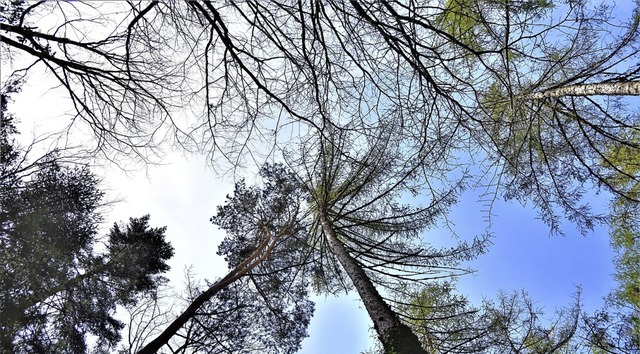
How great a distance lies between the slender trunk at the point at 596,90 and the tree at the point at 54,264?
253 inches

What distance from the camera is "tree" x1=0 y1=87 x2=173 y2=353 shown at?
4.34 metres

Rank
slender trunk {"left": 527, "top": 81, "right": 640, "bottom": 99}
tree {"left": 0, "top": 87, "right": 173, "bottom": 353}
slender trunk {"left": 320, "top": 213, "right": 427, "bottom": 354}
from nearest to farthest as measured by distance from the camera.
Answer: slender trunk {"left": 320, "top": 213, "right": 427, "bottom": 354}
tree {"left": 0, "top": 87, "right": 173, "bottom": 353}
slender trunk {"left": 527, "top": 81, "right": 640, "bottom": 99}

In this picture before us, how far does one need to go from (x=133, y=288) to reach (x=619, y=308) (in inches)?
367

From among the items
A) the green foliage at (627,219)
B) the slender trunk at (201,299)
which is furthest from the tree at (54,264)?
the green foliage at (627,219)

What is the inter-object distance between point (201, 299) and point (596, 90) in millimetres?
5891

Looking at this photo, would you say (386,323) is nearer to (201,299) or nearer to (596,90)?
(201,299)

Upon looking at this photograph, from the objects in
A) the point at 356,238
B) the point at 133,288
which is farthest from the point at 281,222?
the point at 133,288

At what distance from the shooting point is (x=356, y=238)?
8117mm

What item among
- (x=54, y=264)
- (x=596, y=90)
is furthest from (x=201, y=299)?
(x=596, y=90)

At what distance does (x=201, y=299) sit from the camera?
5.48 meters

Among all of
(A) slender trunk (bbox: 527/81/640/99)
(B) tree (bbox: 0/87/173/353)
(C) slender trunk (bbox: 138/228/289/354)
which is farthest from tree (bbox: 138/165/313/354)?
(A) slender trunk (bbox: 527/81/640/99)

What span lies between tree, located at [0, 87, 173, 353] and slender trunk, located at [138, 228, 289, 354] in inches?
39.4

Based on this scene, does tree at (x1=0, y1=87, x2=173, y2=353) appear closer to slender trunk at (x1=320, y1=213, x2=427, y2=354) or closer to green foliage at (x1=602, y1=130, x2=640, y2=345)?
slender trunk at (x1=320, y1=213, x2=427, y2=354)

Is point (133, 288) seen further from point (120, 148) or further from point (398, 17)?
point (398, 17)
